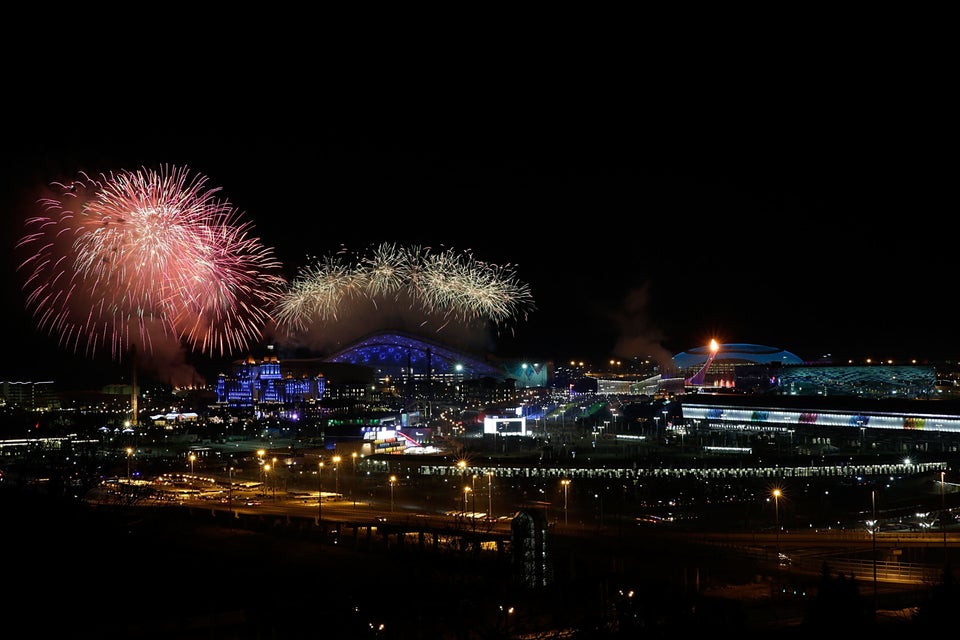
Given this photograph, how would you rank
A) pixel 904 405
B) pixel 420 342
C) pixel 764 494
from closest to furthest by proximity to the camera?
pixel 764 494, pixel 904 405, pixel 420 342

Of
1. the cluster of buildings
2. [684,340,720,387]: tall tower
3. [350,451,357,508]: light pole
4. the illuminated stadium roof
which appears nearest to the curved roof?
the cluster of buildings

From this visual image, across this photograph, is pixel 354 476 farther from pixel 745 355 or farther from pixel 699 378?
pixel 745 355

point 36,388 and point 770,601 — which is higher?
point 36,388

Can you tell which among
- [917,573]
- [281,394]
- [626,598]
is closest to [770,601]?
[626,598]

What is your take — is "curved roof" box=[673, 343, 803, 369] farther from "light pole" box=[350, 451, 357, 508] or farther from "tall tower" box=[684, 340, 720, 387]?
"light pole" box=[350, 451, 357, 508]

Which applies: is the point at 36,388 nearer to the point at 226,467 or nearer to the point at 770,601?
the point at 226,467

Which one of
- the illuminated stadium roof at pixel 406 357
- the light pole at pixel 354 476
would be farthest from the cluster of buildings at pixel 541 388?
the light pole at pixel 354 476

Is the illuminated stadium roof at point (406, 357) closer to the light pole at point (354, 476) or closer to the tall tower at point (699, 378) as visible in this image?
the tall tower at point (699, 378)
